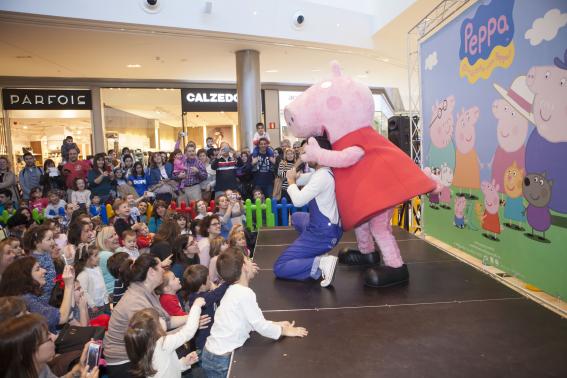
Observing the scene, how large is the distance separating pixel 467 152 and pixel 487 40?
3.28ft

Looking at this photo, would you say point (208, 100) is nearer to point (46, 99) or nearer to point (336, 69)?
point (46, 99)

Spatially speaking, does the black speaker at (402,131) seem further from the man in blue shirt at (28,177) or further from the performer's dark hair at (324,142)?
the man in blue shirt at (28,177)

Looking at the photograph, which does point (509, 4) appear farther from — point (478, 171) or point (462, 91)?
point (478, 171)

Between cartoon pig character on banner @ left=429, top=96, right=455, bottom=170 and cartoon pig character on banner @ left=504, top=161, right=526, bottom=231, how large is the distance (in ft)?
3.19

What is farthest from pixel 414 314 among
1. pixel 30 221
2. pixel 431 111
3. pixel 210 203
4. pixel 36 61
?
pixel 36 61

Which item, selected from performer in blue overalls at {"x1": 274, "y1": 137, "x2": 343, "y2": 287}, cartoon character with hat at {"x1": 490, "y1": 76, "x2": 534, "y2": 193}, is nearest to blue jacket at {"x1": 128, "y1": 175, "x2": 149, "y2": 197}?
performer in blue overalls at {"x1": 274, "y1": 137, "x2": 343, "y2": 287}

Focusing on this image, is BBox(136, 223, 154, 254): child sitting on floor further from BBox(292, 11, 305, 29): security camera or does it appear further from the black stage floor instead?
BBox(292, 11, 305, 29): security camera

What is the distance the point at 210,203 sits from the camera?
6.78m

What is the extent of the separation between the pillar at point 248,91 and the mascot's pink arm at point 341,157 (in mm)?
6986

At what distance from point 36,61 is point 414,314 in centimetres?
1075

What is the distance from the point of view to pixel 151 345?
229 cm

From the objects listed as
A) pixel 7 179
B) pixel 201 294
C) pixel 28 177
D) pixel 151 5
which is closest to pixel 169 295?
pixel 201 294

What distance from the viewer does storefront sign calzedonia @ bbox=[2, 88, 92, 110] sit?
40.7 ft

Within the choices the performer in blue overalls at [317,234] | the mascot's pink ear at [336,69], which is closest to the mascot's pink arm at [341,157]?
the performer in blue overalls at [317,234]
